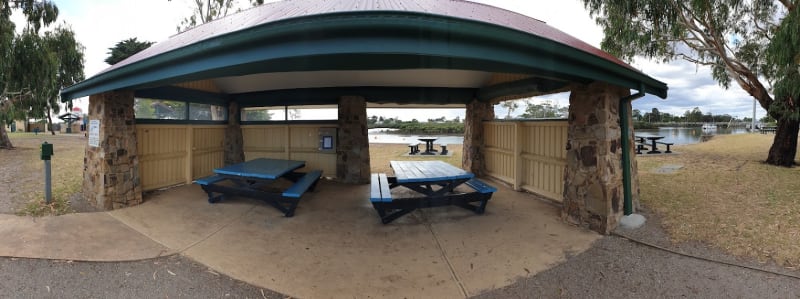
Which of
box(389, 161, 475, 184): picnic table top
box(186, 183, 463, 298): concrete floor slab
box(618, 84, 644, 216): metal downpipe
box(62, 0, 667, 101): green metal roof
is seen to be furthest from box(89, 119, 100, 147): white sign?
box(618, 84, 644, 216): metal downpipe

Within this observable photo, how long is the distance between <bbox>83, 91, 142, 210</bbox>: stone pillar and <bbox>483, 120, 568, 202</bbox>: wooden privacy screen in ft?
21.3

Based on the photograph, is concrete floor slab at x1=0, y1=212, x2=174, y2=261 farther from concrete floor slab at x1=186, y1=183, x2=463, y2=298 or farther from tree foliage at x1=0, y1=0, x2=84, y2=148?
tree foliage at x1=0, y1=0, x2=84, y2=148

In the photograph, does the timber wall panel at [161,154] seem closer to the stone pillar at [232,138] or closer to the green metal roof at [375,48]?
the stone pillar at [232,138]

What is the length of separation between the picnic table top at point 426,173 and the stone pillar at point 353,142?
1.41m

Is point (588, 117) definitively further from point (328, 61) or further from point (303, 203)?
point (303, 203)

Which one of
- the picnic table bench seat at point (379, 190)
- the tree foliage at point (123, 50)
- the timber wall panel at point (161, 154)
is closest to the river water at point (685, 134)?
the picnic table bench seat at point (379, 190)

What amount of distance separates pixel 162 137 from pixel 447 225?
529 centimetres

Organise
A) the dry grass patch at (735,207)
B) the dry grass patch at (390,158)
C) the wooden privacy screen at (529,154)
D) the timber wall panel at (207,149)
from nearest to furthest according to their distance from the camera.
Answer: the dry grass patch at (735,207)
the wooden privacy screen at (529,154)
the timber wall panel at (207,149)
the dry grass patch at (390,158)

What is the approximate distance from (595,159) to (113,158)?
21.6ft

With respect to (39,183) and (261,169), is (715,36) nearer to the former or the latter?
(261,169)

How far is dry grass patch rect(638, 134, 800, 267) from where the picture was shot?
125 inches

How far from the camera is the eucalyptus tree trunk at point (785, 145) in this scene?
800 cm

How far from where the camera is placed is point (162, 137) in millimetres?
5504

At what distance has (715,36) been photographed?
8469 millimetres
